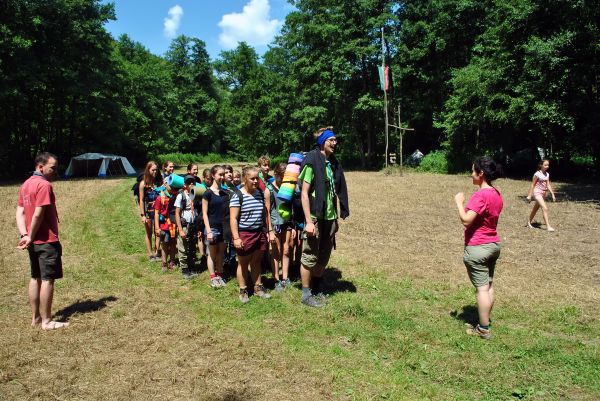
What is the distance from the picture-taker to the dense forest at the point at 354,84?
18344 millimetres

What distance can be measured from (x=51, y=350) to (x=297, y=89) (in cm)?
3767

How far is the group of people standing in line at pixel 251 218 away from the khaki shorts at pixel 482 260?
1.64 m

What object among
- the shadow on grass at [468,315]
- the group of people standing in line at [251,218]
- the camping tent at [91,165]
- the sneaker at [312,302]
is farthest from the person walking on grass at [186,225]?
the camping tent at [91,165]

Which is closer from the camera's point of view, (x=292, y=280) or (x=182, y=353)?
(x=182, y=353)

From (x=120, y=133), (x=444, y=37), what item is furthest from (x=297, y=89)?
(x=120, y=133)

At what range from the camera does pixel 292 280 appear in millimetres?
6777

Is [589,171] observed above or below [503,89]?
below

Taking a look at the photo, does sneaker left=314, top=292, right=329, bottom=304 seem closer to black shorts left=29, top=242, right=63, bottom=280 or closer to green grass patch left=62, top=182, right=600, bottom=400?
green grass patch left=62, top=182, right=600, bottom=400

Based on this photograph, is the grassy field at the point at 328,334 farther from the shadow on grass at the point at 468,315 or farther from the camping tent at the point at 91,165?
the camping tent at the point at 91,165

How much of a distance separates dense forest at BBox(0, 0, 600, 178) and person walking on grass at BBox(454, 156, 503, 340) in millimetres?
14229

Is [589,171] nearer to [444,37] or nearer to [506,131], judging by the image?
[506,131]

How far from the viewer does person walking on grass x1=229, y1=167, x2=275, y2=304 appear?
18.3ft

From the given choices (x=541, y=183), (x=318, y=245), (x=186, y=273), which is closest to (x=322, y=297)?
(x=318, y=245)

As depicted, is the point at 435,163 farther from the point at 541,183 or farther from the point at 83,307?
the point at 83,307
